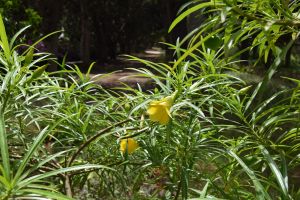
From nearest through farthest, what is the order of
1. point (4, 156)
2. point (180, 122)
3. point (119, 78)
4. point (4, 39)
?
point (4, 156) → point (4, 39) → point (180, 122) → point (119, 78)

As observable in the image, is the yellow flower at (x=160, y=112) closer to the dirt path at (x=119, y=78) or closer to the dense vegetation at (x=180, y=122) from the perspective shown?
the dense vegetation at (x=180, y=122)

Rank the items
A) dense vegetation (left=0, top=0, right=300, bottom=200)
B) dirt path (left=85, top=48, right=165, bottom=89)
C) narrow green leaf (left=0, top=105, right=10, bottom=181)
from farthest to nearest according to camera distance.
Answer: dirt path (left=85, top=48, right=165, bottom=89)
dense vegetation (left=0, top=0, right=300, bottom=200)
narrow green leaf (left=0, top=105, right=10, bottom=181)

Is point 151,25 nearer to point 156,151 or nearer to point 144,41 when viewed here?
point 144,41

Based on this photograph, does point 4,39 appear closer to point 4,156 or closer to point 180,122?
point 4,156

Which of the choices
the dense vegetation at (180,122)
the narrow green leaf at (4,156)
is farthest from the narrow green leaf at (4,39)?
the narrow green leaf at (4,156)

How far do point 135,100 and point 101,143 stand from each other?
0.21 m

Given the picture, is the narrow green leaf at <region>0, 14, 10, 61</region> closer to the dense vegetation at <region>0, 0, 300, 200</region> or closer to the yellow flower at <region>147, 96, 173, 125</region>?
the dense vegetation at <region>0, 0, 300, 200</region>

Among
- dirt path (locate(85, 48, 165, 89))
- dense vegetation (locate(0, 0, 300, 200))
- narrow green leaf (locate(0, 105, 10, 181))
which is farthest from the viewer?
dirt path (locate(85, 48, 165, 89))

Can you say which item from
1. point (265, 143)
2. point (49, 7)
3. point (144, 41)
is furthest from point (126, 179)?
point (144, 41)

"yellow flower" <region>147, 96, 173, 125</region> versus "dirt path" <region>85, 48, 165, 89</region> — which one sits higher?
"yellow flower" <region>147, 96, 173, 125</region>

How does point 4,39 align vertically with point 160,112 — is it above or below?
above

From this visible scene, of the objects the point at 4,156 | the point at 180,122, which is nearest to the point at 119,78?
the point at 180,122

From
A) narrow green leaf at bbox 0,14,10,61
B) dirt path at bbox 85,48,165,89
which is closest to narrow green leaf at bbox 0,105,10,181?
narrow green leaf at bbox 0,14,10,61

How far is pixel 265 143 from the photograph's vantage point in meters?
0.96
